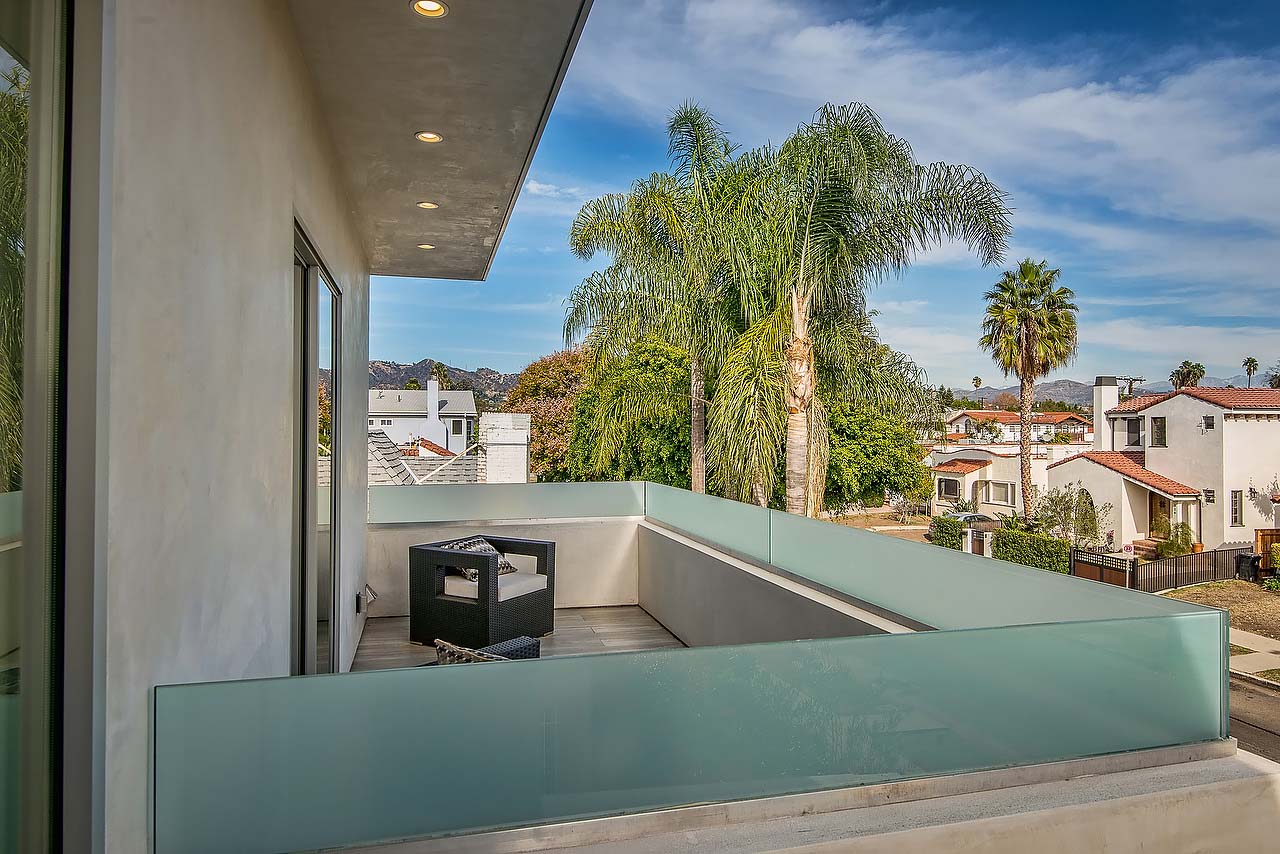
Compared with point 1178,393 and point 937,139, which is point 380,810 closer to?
point 1178,393

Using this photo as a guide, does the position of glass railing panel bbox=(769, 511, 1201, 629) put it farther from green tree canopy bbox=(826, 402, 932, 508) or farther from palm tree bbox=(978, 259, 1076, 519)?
palm tree bbox=(978, 259, 1076, 519)

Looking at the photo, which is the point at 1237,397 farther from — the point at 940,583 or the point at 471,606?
the point at 940,583

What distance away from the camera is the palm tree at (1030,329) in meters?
23.3

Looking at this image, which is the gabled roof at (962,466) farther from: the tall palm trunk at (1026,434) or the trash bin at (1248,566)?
the trash bin at (1248,566)

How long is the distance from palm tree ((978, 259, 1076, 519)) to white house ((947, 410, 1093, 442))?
2.30m

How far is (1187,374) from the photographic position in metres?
38.4

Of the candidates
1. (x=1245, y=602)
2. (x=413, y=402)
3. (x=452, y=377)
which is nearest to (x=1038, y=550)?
(x=1245, y=602)

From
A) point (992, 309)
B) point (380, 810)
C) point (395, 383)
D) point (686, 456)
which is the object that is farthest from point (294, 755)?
point (395, 383)

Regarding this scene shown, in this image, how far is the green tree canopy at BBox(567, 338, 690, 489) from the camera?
37.6ft

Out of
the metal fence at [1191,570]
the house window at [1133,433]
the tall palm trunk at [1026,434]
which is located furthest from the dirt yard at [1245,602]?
the tall palm trunk at [1026,434]

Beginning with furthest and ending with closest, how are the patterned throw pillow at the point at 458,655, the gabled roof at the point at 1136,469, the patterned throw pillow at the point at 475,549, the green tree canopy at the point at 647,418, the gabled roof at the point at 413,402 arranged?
1. the gabled roof at the point at 413,402
2. the gabled roof at the point at 1136,469
3. the green tree canopy at the point at 647,418
4. the patterned throw pillow at the point at 475,549
5. the patterned throw pillow at the point at 458,655

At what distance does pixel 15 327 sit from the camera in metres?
0.95

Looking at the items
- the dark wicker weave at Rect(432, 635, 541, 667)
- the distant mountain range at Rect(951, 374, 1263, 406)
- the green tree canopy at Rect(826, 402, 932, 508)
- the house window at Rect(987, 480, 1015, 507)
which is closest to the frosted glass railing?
the dark wicker weave at Rect(432, 635, 541, 667)

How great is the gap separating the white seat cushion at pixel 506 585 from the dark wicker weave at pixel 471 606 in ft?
0.12
